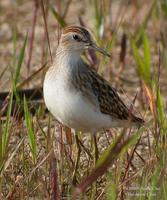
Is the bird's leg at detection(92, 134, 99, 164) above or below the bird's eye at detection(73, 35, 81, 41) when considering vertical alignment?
below

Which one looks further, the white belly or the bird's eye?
the bird's eye

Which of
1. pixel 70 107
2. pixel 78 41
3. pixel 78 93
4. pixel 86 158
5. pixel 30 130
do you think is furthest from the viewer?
pixel 86 158

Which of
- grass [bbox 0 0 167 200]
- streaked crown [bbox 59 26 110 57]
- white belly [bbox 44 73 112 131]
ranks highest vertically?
streaked crown [bbox 59 26 110 57]

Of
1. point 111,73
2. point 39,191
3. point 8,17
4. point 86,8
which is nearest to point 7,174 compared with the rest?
point 39,191

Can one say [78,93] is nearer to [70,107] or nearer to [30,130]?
[70,107]

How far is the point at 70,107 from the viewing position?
15.9 feet

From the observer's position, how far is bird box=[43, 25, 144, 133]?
192 inches

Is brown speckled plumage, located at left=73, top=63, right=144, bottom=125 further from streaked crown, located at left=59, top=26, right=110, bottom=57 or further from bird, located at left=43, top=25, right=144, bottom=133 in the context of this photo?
streaked crown, located at left=59, top=26, right=110, bottom=57

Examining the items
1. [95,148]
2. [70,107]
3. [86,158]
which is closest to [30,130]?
[70,107]

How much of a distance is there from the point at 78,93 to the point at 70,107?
0.50 feet

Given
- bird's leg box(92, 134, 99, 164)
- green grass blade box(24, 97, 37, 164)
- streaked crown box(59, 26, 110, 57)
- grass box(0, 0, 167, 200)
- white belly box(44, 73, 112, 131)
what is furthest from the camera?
streaked crown box(59, 26, 110, 57)

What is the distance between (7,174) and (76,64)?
2.62ft

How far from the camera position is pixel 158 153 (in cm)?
448

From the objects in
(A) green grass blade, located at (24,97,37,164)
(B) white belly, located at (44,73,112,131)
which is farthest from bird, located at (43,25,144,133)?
(A) green grass blade, located at (24,97,37,164)
